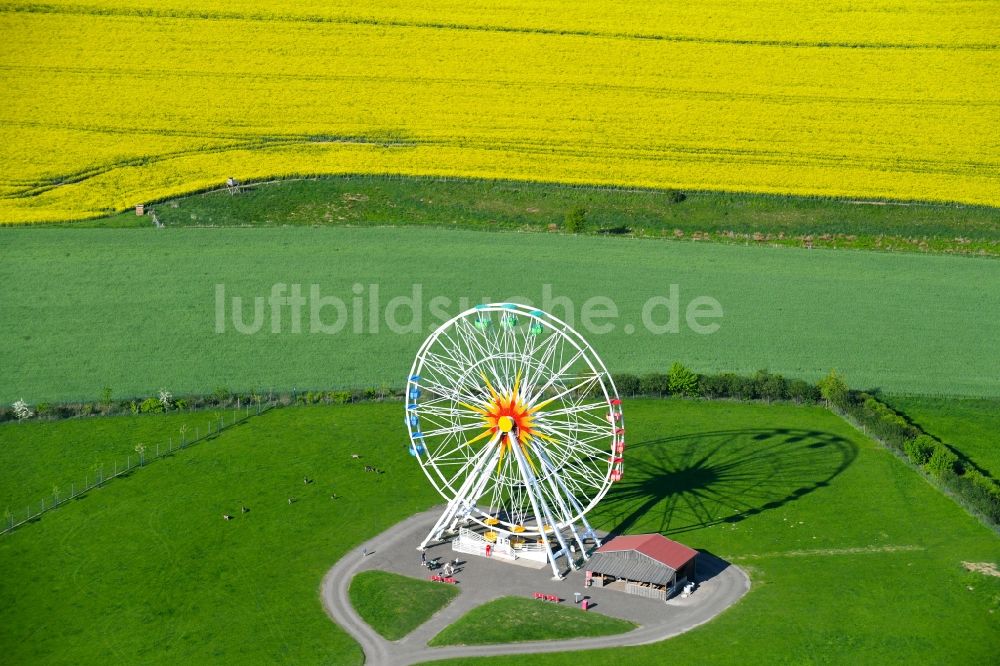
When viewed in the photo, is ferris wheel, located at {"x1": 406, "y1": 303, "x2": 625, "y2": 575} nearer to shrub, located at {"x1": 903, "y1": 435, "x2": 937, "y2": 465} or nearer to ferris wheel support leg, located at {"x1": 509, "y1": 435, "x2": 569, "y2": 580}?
ferris wheel support leg, located at {"x1": 509, "y1": 435, "x2": 569, "y2": 580}

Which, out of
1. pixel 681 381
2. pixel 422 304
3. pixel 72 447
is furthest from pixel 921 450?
pixel 72 447

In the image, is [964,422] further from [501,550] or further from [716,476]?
[501,550]

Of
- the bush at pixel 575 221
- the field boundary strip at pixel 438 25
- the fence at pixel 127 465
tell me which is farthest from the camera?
the field boundary strip at pixel 438 25

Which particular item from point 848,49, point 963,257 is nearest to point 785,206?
point 963,257

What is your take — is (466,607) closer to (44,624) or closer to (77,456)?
(44,624)

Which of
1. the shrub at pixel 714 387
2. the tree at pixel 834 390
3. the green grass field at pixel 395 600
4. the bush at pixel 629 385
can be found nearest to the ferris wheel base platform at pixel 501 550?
the green grass field at pixel 395 600

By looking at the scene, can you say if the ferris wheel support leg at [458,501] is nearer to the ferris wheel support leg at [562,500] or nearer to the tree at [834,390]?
the ferris wheel support leg at [562,500]
